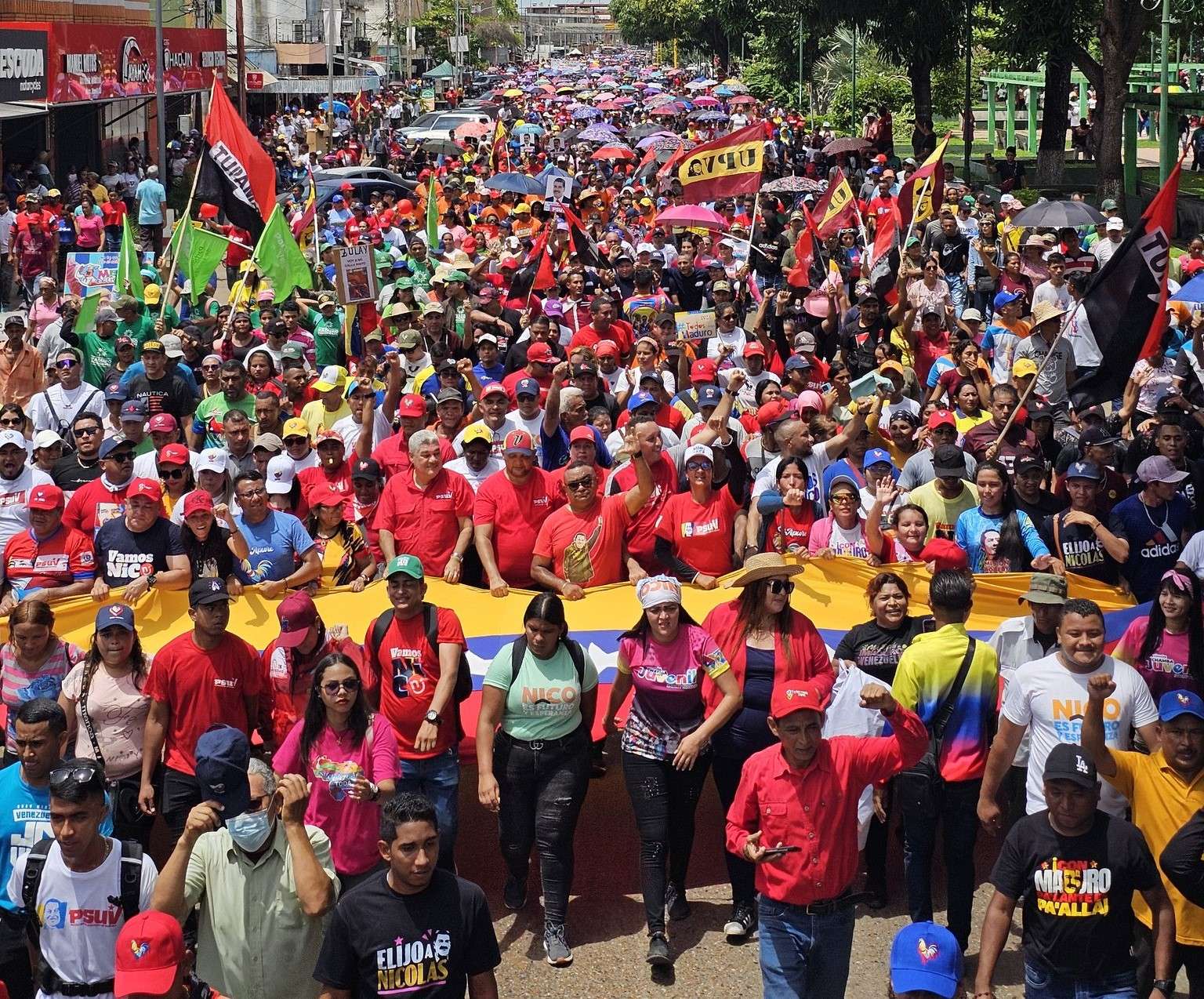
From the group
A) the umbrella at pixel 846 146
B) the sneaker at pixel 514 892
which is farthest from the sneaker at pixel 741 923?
the umbrella at pixel 846 146

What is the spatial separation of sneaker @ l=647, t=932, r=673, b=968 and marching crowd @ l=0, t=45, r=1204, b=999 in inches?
0.6

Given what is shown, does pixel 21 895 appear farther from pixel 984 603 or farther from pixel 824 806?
pixel 984 603

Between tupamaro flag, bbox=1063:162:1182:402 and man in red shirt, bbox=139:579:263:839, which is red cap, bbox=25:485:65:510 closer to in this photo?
man in red shirt, bbox=139:579:263:839

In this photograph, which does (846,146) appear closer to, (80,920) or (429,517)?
(429,517)

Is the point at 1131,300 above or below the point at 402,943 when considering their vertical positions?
above

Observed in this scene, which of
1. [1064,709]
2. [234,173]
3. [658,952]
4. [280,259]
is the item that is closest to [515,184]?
[234,173]

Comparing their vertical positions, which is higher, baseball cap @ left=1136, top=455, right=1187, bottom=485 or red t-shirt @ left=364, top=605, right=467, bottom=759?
baseball cap @ left=1136, top=455, right=1187, bottom=485

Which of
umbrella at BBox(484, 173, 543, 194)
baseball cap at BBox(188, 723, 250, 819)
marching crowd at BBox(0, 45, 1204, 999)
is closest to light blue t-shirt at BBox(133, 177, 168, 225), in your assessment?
umbrella at BBox(484, 173, 543, 194)

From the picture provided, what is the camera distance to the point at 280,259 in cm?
1473

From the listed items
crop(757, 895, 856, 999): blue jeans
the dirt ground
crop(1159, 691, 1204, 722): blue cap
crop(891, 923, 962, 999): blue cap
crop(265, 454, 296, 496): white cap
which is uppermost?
crop(265, 454, 296, 496): white cap

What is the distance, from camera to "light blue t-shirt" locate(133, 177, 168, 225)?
87.7 feet

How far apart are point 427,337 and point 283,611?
649 cm

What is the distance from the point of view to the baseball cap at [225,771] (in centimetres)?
545

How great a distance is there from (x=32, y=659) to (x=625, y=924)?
2639mm
